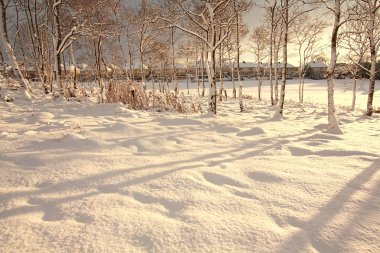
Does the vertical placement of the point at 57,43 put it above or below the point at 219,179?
above

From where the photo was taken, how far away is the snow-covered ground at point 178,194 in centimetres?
191

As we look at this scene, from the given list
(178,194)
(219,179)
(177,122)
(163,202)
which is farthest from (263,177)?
(177,122)

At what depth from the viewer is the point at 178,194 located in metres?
2.62

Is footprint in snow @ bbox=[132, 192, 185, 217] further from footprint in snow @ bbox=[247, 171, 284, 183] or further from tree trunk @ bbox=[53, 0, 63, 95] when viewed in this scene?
tree trunk @ bbox=[53, 0, 63, 95]

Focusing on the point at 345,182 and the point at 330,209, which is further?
the point at 345,182

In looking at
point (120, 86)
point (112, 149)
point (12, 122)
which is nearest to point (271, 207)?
point (112, 149)

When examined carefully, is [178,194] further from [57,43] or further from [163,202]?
[57,43]

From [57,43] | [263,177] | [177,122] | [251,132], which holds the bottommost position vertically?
[263,177]

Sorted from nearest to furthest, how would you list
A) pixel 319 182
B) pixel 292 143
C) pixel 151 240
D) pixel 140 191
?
pixel 151 240
pixel 140 191
pixel 319 182
pixel 292 143

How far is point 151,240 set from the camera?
1.88m

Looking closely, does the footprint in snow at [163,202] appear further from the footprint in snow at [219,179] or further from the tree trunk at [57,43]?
the tree trunk at [57,43]

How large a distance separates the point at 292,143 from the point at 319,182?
203 centimetres

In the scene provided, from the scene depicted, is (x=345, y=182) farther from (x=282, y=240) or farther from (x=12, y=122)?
(x=12, y=122)

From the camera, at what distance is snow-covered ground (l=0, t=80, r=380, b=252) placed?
6.25 ft
